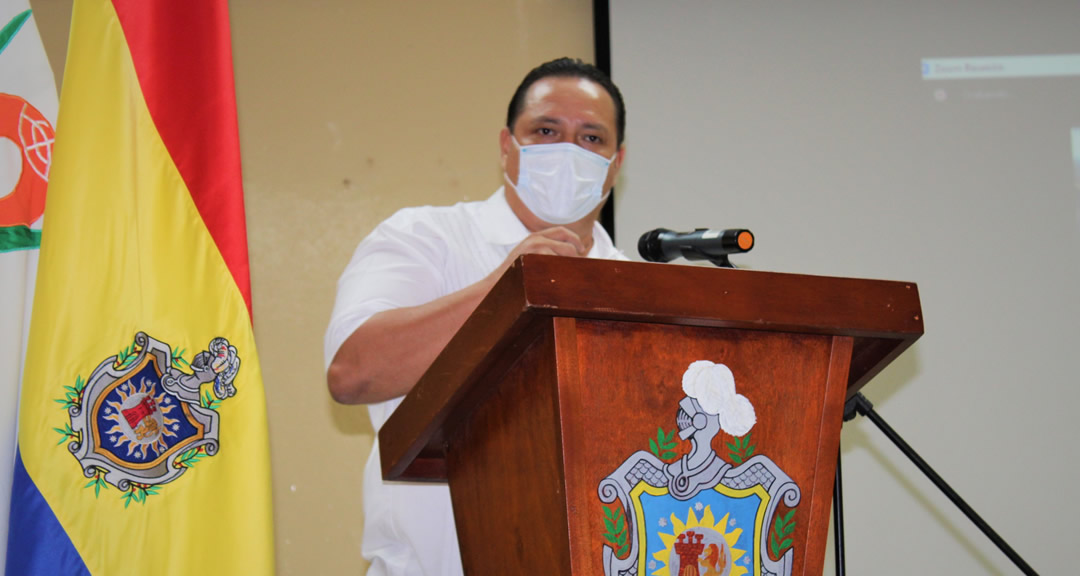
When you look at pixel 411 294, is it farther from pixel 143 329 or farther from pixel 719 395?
pixel 719 395

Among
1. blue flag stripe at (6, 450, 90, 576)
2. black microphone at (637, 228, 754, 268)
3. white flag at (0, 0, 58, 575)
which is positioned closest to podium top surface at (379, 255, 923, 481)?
black microphone at (637, 228, 754, 268)

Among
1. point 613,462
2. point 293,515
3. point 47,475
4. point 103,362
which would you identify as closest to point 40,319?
point 103,362

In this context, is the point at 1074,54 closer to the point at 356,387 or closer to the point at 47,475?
the point at 356,387

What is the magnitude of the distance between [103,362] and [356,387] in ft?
1.26

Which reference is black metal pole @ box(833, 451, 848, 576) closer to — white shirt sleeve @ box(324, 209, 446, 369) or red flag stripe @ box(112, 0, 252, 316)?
white shirt sleeve @ box(324, 209, 446, 369)

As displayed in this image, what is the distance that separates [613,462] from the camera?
1016 mm

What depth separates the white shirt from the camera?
1.77 metres

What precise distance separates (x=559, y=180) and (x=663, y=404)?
1.08 m

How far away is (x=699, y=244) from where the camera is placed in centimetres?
150

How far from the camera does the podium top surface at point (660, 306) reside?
3.24ft

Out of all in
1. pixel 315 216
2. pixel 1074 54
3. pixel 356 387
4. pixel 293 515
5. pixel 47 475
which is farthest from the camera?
pixel 1074 54

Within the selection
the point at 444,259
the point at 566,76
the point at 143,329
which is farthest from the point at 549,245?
the point at 566,76

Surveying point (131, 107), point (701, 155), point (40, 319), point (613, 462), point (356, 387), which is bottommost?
point (613, 462)

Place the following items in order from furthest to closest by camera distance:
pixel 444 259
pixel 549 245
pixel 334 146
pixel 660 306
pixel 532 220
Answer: pixel 334 146
pixel 532 220
pixel 444 259
pixel 549 245
pixel 660 306
